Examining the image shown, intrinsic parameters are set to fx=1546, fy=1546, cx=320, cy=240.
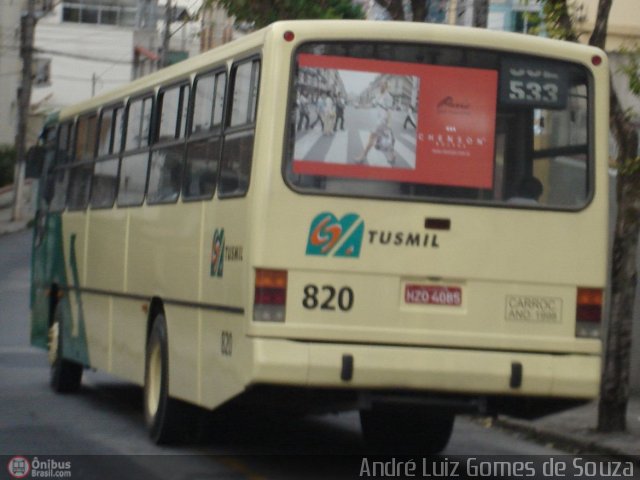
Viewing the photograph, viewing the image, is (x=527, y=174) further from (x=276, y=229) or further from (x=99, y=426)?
(x=99, y=426)

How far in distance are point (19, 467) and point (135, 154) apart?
3971 mm

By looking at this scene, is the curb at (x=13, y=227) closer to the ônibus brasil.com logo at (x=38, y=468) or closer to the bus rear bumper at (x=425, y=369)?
the ônibus brasil.com logo at (x=38, y=468)

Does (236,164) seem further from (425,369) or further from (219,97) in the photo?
(425,369)

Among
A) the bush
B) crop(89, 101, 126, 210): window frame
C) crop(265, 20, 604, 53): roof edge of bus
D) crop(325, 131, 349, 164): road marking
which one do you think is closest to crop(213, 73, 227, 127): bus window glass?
crop(265, 20, 604, 53): roof edge of bus

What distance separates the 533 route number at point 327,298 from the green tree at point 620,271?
466cm

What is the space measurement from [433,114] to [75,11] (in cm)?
6585

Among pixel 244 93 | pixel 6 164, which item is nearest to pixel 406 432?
pixel 244 93

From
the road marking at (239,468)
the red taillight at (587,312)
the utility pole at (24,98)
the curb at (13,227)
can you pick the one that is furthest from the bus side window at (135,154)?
the utility pole at (24,98)

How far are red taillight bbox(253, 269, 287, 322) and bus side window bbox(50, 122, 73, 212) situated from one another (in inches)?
297

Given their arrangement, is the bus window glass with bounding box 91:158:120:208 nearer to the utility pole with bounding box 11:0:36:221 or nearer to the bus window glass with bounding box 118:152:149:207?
the bus window glass with bounding box 118:152:149:207

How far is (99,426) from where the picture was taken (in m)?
13.5

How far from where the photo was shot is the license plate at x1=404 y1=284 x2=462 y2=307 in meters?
10.2

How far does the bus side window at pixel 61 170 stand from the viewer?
1717cm

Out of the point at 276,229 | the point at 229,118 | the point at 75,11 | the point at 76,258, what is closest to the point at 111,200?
the point at 76,258
